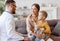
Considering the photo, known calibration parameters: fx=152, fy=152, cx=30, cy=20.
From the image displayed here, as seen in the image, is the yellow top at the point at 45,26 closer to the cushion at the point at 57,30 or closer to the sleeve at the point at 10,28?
the cushion at the point at 57,30

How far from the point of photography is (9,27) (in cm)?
220

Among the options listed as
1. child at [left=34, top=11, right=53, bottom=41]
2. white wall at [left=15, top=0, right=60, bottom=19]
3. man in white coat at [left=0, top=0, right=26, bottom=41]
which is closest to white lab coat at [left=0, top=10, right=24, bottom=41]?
man in white coat at [left=0, top=0, right=26, bottom=41]

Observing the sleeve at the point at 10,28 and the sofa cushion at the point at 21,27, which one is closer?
the sleeve at the point at 10,28

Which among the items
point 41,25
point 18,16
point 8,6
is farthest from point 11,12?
point 18,16

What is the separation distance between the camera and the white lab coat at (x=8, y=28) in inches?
87.0

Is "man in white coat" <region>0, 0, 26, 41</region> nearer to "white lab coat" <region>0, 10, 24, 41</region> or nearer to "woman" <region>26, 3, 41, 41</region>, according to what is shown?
"white lab coat" <region>0, 10, 24, 41</region>

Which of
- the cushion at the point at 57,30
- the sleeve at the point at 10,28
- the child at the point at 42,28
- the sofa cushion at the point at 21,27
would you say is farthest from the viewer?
the sofa cushion at the point at 21,27

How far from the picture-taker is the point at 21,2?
8.24 meters

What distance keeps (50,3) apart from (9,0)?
6.11 metres

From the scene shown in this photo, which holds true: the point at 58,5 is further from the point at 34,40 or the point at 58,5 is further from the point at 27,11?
the point at 34,40

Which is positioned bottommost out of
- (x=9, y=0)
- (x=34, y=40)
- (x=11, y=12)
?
(x=34, y=40)

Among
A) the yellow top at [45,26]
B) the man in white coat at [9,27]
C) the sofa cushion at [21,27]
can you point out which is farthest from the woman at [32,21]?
the man in white coat at [9,27]

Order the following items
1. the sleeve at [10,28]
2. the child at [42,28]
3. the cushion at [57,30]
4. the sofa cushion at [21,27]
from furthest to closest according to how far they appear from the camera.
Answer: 1. the sofa cushion at [21,27]
2. the cushion at [57,30]
3. the child at [42,28]
4. the sleeve at [10,28]

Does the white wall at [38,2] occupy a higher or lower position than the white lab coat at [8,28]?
higher
